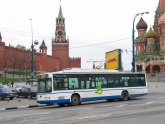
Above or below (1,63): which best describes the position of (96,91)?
below

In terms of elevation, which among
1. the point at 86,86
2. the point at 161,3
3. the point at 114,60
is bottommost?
Answer: the point at 86,86

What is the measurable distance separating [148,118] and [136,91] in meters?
16.3

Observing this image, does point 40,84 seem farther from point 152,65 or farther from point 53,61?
point 53,61

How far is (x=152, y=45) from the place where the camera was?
111375mm

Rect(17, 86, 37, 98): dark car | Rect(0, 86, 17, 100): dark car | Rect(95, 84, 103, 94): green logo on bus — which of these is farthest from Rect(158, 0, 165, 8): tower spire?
Rect(95, 84, 103, 94): green logo on bus

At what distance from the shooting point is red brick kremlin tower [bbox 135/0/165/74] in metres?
107

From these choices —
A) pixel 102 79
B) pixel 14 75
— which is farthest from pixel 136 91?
pixel 14 75

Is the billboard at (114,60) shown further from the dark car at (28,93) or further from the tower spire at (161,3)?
the tower spire at (161,3)

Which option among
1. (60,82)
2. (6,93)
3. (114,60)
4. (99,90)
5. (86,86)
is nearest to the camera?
(60,82)

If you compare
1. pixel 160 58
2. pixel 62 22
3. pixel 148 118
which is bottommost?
pixel 148 118

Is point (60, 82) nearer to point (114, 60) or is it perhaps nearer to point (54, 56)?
point (114, 60)

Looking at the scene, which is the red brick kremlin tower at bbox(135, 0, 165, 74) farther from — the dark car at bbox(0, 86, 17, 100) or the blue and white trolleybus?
the blue and white trolleybus

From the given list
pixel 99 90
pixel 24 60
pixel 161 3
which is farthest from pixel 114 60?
pixel 24 60

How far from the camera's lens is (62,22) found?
168 meters
